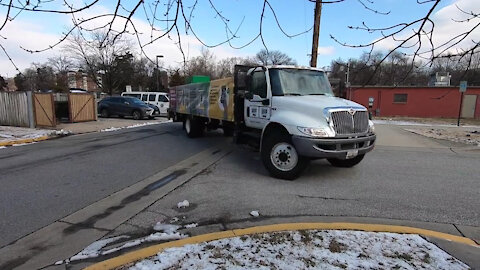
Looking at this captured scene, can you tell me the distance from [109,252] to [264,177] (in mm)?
3913

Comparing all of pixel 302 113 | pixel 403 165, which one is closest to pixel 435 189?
pixel 403 165

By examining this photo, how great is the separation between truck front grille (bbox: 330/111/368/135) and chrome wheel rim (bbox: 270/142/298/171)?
0.99 metres

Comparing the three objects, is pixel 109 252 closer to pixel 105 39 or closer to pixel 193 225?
pixel 193 225

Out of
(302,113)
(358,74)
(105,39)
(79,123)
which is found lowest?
(79,123)

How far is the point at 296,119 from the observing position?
6.39m

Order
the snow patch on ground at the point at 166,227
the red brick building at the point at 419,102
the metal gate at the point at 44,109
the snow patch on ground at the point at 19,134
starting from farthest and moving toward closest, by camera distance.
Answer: the red brick building at the point at 419,102 → the metal gate at the point at 44,109 → the snow patch on ground at the point at 19,134 → the snow patch on ground at the point at 166,227

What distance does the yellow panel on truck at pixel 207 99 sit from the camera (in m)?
9.21

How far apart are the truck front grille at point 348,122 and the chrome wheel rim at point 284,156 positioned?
0.99 m

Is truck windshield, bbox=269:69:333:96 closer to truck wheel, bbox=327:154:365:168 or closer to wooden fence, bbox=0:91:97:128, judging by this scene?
truck wheel, bbox=327:154:365:168

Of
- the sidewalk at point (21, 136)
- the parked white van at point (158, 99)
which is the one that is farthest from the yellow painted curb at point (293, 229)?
the parked white van at point (158, 99)

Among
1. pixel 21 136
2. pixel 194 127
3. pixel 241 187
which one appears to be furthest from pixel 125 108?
pixel 241 187

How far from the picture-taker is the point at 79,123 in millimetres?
19297

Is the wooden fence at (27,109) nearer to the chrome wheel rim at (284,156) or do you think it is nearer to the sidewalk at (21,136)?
the sidewalk at (21,136)

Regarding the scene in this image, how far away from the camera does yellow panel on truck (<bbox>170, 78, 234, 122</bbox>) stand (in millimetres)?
9211
